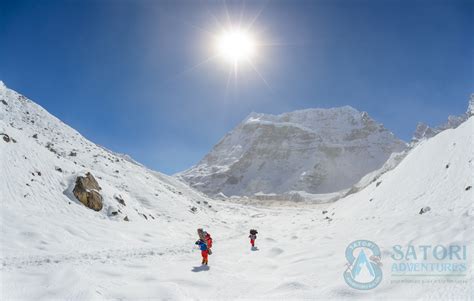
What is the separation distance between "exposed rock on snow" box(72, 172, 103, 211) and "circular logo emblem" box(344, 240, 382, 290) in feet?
69.0

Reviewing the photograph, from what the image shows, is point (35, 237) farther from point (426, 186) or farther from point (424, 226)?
point (426, 186)

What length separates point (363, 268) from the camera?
28.5 ft

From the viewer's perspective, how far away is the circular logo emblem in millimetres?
7796

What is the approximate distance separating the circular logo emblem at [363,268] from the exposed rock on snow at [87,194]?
69.0ft

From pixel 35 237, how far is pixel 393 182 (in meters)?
28.8

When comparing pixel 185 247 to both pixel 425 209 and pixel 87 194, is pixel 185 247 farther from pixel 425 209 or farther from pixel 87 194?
pixel 425 209

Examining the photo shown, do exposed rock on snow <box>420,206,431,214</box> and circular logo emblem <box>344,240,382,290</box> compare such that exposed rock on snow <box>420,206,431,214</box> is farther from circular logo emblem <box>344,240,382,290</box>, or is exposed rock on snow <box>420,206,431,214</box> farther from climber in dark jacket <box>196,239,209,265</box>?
climber in dark jacket <box>196,239,209,265</box>

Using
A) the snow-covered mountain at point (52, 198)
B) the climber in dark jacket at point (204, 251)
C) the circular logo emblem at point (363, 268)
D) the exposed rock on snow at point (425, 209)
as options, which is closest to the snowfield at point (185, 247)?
the snow-covered mountain at point (52, 198)

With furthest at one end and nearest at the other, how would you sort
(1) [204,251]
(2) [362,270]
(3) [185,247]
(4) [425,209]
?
(3) [185,247] → (4) [425,209] → (1) [204,251] → (2) [362,270]

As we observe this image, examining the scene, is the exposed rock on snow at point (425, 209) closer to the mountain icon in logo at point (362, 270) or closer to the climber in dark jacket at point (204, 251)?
the mountain icon in logo at point (362, 270)

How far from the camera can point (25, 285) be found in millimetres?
7969

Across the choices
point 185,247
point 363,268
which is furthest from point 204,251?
point 363,268

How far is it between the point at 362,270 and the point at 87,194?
74.1 feet

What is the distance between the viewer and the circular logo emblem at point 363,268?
7.80m
